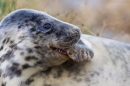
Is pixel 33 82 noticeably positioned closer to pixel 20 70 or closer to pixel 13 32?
pixel 20 70

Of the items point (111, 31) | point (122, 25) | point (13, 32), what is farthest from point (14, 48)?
point (122, 25)

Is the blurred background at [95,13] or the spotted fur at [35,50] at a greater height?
the blurred background at [95,13]

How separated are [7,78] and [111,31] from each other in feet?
11.5

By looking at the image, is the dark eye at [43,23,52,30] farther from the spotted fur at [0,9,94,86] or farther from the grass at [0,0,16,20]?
the grass at [0,0,16,20]

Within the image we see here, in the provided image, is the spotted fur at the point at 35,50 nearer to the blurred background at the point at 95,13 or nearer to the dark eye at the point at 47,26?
the dark eye at the point at 47,26

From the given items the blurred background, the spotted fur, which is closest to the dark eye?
the spotted fur

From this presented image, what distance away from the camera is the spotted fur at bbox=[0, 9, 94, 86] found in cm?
201

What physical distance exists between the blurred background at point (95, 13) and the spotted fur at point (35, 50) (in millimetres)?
1956

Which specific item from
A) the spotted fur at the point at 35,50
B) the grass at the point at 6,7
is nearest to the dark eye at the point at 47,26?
the spotted fur at the point at 35,50

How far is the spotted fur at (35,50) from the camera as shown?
201cm

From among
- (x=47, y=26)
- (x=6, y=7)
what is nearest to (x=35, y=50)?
(x=47, y=26)

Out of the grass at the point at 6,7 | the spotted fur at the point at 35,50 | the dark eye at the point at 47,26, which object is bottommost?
the spotted fur at the point at 35,50

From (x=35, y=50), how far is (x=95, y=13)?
4089 mm

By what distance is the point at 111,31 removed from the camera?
17.8 ft
